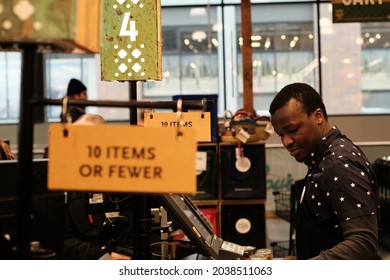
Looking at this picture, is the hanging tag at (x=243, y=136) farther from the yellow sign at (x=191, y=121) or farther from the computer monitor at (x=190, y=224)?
the yellow sign at (x=191, y=121)

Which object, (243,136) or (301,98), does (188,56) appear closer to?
(243,136)

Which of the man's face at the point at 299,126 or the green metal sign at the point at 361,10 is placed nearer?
the man's face at the point at 299,126

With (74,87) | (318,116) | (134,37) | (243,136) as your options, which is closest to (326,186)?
(318,116)

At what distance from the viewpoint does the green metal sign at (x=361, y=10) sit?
5316 mm

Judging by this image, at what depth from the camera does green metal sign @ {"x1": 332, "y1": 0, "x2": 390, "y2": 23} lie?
17.4 feet

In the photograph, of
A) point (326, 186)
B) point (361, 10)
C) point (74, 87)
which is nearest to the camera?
point (326, 186)

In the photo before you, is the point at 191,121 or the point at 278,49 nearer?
the point at 191,121

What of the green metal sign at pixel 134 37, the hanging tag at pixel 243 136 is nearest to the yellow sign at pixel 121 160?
the green metal sign at pixel 134 37

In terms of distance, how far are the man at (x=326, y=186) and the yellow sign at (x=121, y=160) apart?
81 centimetres

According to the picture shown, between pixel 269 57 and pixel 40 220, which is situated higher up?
pixel 269 57

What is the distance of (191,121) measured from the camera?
6.53ft

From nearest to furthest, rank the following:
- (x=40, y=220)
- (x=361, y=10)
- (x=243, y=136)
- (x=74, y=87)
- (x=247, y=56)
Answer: (x=40, y=220)
(x=243, y=136)
(x=361, y=10)
(x=74, y=87)
(x=247, y=56)

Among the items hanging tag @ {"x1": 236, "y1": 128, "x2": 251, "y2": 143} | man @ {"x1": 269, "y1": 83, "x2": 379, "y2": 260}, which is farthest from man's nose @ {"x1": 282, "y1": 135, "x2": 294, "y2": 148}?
hanging tag @ {"x1": 236, "y1": 128, "x2": 251, "y2": 143}

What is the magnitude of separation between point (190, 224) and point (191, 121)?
34 centimetres
